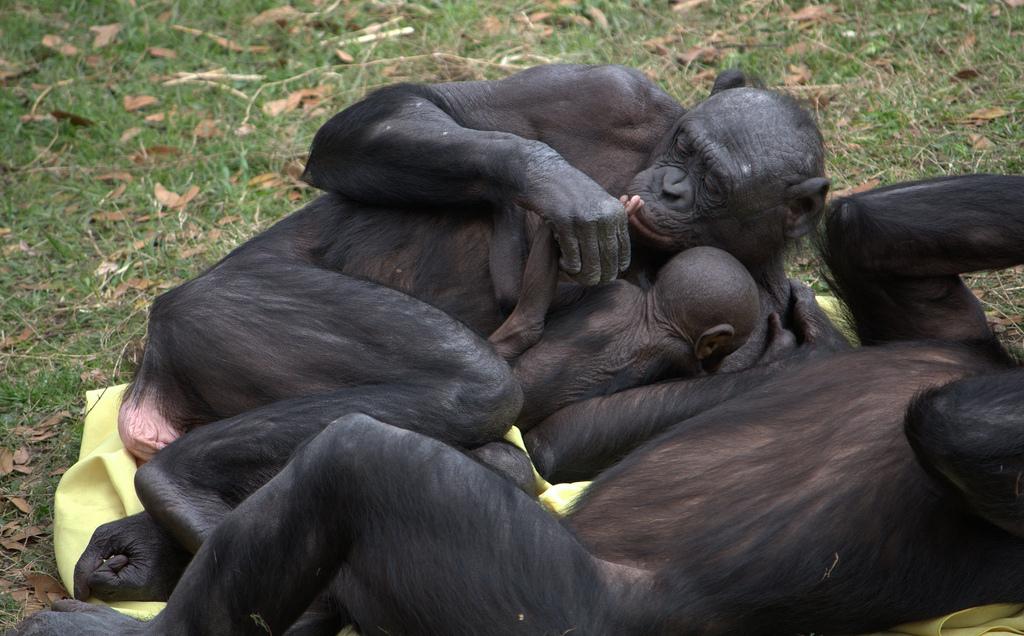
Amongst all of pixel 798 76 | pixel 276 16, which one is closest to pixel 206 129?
pixel 276 16

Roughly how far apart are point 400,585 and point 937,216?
2.27 meters

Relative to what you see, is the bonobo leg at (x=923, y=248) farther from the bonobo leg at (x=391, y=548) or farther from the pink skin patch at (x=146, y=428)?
the pink skin patch at (x=146, y=428)

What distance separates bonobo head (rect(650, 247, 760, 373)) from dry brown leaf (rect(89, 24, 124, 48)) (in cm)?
531

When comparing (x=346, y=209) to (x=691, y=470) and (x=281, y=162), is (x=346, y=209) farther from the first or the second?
(x=281, y=162)

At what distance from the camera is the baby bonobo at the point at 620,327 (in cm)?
344

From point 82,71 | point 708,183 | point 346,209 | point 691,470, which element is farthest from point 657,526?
point 82,71

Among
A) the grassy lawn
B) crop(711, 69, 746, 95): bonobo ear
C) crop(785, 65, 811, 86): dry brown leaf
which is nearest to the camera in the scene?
crop(711, 69, 746, 95): bonobo ear

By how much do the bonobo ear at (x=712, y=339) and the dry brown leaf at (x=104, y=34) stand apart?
5506 millimetres

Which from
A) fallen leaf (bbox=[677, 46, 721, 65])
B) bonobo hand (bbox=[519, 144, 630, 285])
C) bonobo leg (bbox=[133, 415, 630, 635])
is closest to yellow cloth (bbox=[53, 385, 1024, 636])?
bonobo hand (bbox=[519, 144, 630, 285])

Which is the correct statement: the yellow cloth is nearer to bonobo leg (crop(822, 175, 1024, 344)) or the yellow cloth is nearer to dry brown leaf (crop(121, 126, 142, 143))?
bonobo leg (crop(822, 175, 1024, 344))

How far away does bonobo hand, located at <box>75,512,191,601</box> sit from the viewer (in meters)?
3.05

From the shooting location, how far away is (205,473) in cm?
311

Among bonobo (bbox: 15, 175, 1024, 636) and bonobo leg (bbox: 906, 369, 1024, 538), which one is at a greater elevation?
bonobo leg (bbox: 906, 369, 1024, 538)

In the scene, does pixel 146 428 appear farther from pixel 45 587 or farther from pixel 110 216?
pixel 110 216
